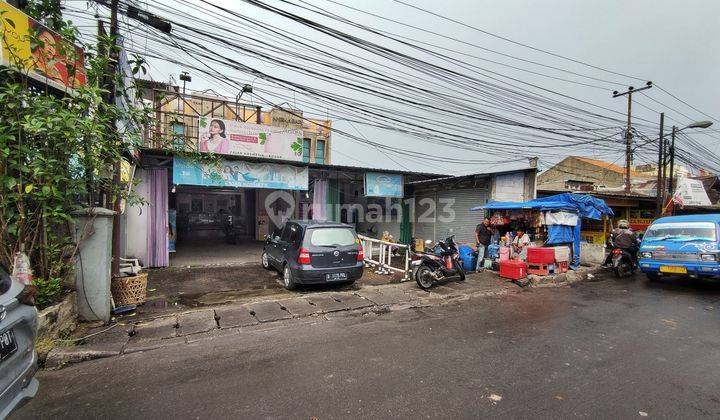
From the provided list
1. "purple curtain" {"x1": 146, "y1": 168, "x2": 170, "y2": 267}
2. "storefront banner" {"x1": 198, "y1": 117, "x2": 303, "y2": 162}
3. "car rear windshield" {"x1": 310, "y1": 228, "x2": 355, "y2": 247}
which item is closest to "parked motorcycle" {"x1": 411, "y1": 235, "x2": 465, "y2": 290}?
"car rear windshield" {"x1": 310, "y1": 228, "x2": 355, "y2": 247}

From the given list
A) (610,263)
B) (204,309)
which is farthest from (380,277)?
(610,263)

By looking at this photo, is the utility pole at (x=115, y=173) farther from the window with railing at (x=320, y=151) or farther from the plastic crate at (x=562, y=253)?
the window with railing at (x=320, y=151)

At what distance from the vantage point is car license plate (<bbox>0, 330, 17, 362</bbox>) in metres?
2.25

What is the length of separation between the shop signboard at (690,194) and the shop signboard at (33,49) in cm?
2569

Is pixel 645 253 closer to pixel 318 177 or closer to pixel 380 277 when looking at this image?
pixel 380 277

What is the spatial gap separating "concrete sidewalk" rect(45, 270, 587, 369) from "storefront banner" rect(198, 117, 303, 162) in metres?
6.39

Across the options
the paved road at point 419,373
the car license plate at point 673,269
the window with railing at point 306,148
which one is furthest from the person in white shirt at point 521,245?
the window with railing at point 306,148

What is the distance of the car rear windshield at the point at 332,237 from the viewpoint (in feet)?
25.6

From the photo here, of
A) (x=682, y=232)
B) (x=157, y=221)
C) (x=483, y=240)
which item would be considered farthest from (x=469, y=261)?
(x=157, y=221)

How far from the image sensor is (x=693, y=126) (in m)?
15.9

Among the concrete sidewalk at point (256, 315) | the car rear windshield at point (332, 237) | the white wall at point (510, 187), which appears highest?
the white wall at point (510, 187)

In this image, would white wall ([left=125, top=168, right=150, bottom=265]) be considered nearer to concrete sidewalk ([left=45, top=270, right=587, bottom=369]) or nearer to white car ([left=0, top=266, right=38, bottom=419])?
concrete sidewalk ([left=45, top=270, right=587, bottom=369])

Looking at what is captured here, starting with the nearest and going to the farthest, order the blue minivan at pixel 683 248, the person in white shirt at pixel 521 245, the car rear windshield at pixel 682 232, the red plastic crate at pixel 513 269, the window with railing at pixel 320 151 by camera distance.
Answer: the blue minivan at pixel 683 248
the car rear windshield at pixel 682 232
the red plastic crate at pixel 513 269
the person in white shirt at pixel 521 245
the window with railing at pixel 320 151

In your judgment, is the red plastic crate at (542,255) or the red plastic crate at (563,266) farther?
the red plastic crate at (563,266)
